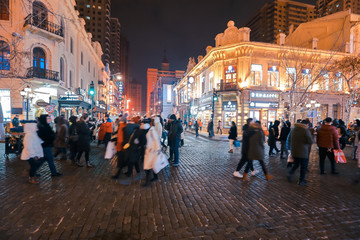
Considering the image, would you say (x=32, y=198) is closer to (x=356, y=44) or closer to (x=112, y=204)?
(x=112, y=204)

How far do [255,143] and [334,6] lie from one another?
126765 millimetres

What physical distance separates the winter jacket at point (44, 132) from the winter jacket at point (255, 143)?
18.6 ft

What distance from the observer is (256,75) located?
24094 millimetres

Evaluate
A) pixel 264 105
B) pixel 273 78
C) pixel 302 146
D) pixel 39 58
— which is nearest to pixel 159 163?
pixel 302 146

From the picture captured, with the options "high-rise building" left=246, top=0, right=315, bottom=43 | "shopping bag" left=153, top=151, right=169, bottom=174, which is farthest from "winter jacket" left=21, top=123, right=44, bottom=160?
"high-rise building" left=246, top=0, right=315, bottom=43

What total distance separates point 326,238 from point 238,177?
3.18 metres

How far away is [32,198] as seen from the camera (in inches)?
174

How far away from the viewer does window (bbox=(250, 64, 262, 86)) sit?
23.9m

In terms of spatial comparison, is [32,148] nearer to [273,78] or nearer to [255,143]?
[255,143]

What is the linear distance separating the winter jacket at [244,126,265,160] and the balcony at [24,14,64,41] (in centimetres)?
2067

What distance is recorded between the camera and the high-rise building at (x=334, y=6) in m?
89.8

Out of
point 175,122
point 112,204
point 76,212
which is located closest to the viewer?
point 76,212

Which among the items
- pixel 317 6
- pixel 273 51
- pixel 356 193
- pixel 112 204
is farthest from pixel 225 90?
pixel 317 6

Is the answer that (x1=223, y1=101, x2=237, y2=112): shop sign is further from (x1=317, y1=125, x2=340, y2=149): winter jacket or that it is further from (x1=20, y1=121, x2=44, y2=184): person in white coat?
(x1=20, y1=121, x2=44, y2=184): person in white coat
